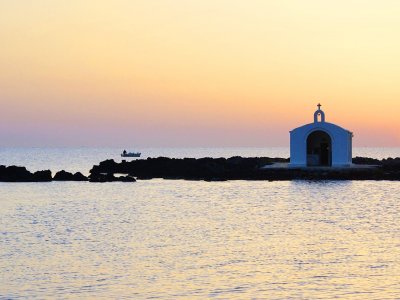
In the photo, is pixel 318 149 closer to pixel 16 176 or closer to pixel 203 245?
pixel 16 176

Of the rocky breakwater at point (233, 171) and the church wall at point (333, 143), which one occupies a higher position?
the church wall at point (333, 143)

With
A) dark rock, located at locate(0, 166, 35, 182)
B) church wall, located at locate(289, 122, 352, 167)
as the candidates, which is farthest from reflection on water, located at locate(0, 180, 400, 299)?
dark rock, located at locate(0, 166, 35, 182)

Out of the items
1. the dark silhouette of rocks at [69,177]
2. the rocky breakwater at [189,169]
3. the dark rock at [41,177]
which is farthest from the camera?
the rocky breakwater at [189,169]

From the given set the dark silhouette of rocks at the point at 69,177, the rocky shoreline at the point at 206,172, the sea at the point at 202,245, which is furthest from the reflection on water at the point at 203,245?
the dark silhouette of rocks at the point at 69,177

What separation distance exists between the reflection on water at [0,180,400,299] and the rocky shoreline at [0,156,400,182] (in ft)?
24.9

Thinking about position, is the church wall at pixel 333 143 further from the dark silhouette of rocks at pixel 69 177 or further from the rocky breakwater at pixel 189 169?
the dark silhouette of rocks at pixel 69 177

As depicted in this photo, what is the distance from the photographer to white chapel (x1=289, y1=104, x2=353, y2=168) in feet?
206

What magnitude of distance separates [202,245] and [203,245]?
0.04 m

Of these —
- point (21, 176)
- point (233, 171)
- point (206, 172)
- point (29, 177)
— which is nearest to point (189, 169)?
point (206, 172)

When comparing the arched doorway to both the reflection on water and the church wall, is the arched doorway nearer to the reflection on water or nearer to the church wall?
the church wall

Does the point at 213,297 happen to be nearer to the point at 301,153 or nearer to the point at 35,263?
the point at 35,263

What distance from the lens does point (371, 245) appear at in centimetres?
2927

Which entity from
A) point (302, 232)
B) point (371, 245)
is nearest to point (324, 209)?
point (302, 232)

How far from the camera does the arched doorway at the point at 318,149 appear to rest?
215 ft
